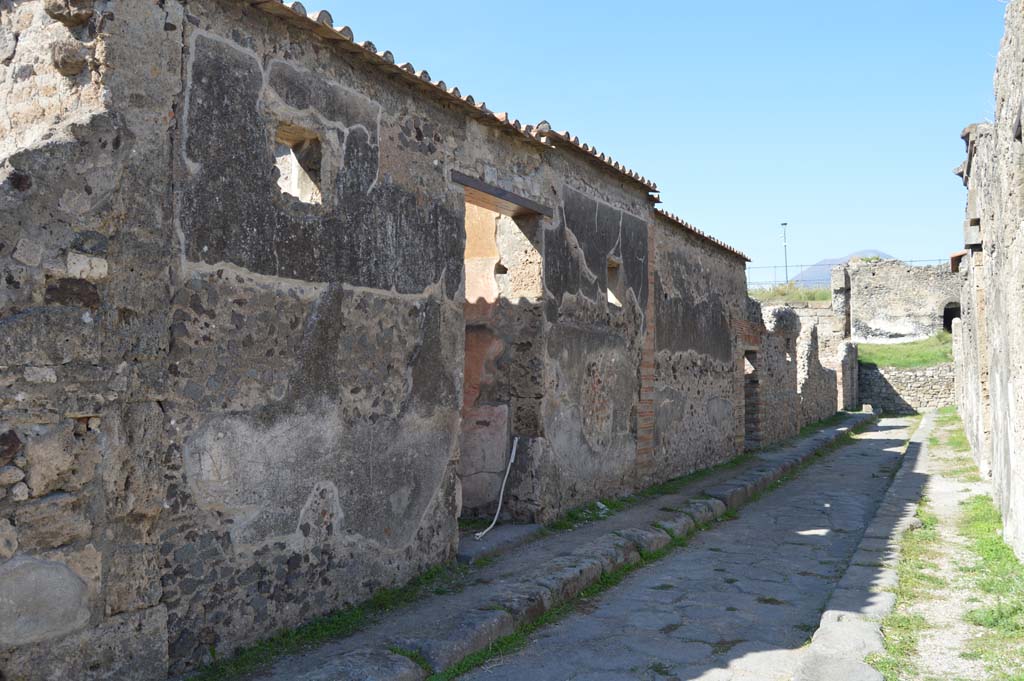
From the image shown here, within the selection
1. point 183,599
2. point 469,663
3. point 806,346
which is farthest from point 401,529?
point 806,346

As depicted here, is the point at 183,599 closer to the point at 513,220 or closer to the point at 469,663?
the point at 469,663

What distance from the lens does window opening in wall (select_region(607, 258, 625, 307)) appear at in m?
7.29

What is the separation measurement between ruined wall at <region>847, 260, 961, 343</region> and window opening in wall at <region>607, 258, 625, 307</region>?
23.2 m

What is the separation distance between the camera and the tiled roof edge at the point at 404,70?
3.55m

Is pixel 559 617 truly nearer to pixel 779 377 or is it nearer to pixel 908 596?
pixel 908 596

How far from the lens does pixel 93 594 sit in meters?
2.75

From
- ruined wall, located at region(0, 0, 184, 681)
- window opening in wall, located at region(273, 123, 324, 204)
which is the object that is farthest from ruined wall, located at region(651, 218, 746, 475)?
ruined wall, located at region(0, 0, 184, 681)

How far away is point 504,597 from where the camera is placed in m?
4.11

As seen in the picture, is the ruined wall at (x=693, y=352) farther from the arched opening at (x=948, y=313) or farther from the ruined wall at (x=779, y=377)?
the arched opening at (x=948, y=313)

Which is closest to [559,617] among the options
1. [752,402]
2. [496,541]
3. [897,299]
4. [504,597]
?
[504,597]

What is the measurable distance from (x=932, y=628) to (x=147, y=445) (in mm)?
3441

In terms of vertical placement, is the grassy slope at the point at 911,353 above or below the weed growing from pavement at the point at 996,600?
above

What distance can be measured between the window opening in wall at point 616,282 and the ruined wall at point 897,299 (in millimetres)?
23190

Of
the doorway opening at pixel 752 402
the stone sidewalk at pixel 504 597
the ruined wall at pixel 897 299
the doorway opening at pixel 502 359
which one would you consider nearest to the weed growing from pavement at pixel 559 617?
the stone sidewalk at pixel 504 597
